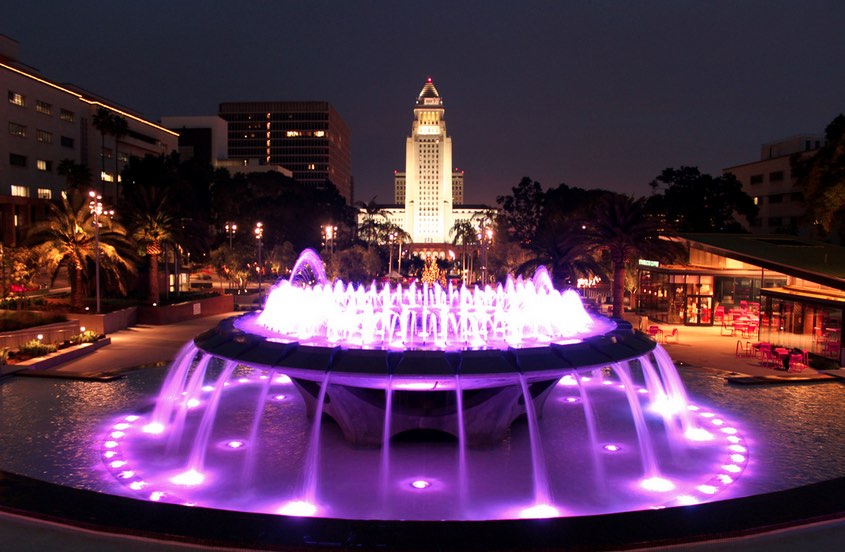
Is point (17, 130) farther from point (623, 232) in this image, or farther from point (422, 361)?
point (422, 361)

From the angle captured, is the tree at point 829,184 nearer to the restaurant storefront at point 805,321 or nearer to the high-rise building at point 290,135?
the restaurant storefront at point 805,321

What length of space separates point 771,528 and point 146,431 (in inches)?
461

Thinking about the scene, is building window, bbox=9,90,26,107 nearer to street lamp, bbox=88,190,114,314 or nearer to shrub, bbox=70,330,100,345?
street lamp, bbox=88,190,114,314

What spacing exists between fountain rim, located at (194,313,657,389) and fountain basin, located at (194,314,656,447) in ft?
0.05

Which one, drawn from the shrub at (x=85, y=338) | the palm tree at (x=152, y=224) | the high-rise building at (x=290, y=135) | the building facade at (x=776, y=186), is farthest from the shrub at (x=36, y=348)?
the high-rise building at (x=290, y=135)

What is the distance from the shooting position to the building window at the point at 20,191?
161 ft

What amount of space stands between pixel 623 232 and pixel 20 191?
47.9m

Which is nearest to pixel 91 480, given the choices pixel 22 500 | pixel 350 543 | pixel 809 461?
pixel 22 500

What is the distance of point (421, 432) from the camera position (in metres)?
12.7

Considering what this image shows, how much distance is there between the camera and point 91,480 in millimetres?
10297

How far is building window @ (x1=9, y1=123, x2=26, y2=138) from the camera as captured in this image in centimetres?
4897

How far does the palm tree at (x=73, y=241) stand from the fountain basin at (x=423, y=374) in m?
20.4

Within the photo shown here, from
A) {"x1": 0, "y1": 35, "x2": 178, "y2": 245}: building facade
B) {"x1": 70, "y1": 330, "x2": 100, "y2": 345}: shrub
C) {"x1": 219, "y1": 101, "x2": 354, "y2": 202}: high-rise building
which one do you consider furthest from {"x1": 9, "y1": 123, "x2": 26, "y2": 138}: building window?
{"x1": 219, "y1": 101, "x2": 354, "y2": 202}: high-rise building

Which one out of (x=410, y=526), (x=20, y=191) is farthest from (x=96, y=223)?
(x=20, y=191)
